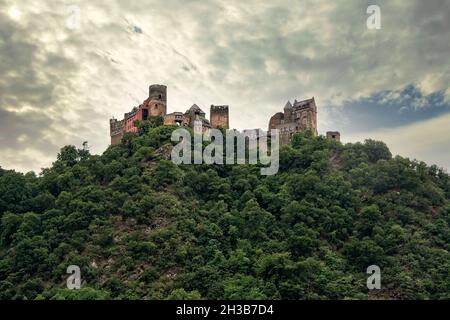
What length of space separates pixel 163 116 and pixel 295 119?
16824 mm

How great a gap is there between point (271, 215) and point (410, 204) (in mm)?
13135

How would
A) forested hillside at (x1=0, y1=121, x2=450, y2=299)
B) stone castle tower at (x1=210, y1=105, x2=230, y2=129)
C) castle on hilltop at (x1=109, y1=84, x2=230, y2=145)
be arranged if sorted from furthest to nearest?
stone castle tower at (x1=210, y1=105, x2=230, y2=129)
castle on hilltop at (x1=109, y1=84, x2=230, y2=145)
forested hillside at (x1=0, y1=121, x2=450, y2=299)

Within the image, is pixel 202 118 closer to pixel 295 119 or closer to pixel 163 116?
pixel 163 116

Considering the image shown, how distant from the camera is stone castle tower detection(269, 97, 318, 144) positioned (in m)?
82.6

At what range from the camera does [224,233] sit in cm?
6019

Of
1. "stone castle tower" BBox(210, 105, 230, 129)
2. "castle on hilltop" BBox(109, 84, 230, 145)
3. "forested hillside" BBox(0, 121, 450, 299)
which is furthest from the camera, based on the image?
"stone castle tower" BBox(210, 105, 230, 129)

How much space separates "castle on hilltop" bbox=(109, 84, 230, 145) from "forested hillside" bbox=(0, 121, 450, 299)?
6.43m

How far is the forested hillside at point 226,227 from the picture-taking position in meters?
53.7

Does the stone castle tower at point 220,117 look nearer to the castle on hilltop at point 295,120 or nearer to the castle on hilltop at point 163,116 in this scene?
the castle on hilltop at point 163,116

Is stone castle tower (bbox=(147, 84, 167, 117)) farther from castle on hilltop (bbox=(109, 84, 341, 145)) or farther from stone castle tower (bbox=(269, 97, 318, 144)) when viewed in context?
stone castle tower (bbox=(269, 97, 318, 144))

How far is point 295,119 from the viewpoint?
278ft

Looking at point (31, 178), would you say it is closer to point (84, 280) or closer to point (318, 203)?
point (84, 280)

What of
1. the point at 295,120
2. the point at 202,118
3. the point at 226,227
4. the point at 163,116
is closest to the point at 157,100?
the point at 163,116

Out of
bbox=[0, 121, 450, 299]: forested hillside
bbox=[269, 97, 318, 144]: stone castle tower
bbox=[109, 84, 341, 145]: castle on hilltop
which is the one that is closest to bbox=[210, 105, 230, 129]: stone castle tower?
bbox=[109, 84, 341, 145]: castle on hilltop
